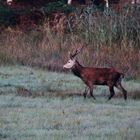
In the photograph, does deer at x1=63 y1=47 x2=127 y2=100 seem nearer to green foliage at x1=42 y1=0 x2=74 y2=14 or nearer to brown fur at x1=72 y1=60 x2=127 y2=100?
brown fur at x1=72 y1=60 x2=127 y2=100

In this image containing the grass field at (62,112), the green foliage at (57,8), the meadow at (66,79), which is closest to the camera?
the grass field at (62,112)

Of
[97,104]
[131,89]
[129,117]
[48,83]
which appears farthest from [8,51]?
[129,117]

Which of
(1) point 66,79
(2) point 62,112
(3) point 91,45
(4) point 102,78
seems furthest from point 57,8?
(2) point 62,112

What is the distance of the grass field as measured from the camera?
9545 mm

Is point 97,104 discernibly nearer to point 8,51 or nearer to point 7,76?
point 7,76

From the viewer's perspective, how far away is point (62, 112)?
11.4m

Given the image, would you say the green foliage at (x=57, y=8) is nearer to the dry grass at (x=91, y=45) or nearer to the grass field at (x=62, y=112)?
the dry grass at (x=91, y=45)

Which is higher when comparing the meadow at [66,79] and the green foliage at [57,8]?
the green foliage at [57,8]

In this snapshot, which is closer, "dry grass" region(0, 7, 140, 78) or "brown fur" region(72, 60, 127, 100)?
"brown fur" region(72, 60, 127, 100)

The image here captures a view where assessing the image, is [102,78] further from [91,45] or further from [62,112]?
[91,45]

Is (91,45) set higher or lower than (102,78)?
lower

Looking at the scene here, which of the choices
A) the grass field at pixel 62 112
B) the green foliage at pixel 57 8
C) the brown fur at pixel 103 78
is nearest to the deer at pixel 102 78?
the brown fur at pixel 103 78

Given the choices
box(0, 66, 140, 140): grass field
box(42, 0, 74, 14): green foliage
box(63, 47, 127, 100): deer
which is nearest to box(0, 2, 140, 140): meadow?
box(0, 66, 140, 140): grass field

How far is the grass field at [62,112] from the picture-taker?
31.3 ft
